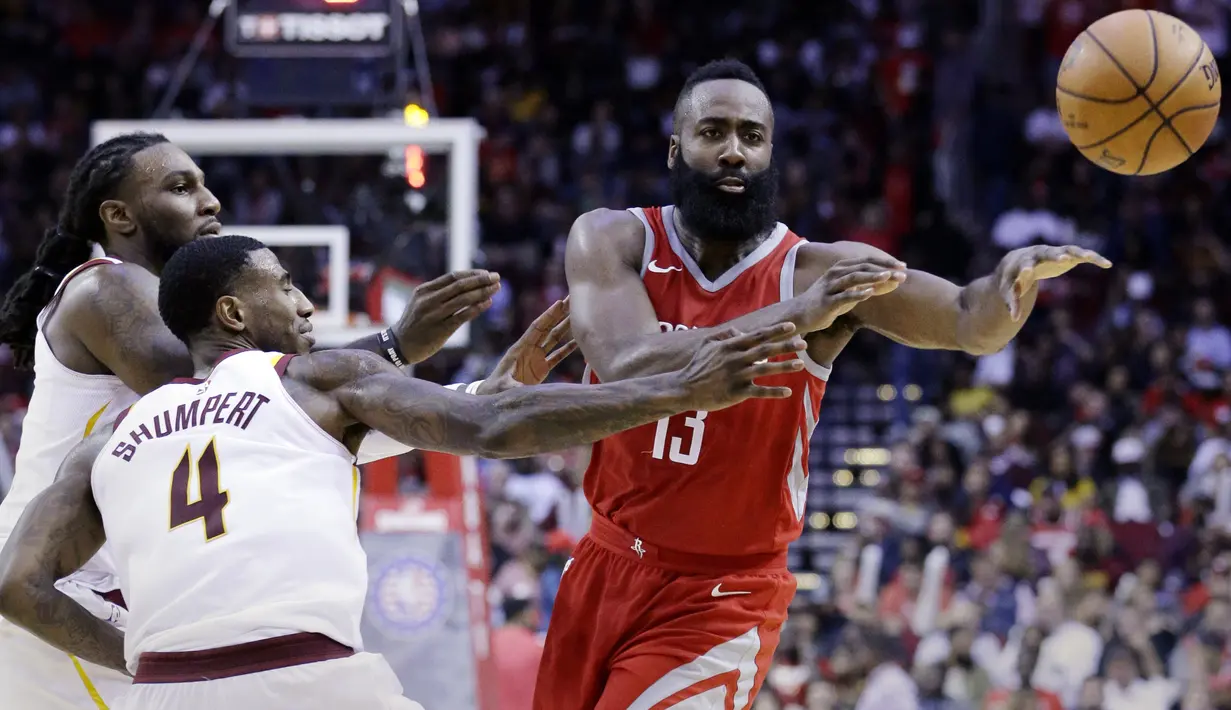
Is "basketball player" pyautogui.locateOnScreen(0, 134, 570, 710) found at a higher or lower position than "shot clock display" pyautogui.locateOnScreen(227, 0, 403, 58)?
lower

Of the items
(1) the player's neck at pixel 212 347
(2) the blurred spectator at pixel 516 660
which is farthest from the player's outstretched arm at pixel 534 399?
(2) the blurred spectator at pixel 516 660

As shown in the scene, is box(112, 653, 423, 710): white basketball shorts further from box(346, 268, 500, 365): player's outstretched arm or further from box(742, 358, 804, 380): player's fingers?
box(346, 268, 500, 365): player's outstretched arm

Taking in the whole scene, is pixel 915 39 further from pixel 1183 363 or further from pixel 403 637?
pixel 403 637

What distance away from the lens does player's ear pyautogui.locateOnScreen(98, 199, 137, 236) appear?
189 inches

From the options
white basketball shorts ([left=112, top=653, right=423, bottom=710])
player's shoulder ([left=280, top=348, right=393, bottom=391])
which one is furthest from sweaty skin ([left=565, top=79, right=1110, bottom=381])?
white basketball shorts ([left=112, top=653, right=423, bottom=710])

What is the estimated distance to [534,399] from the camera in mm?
3711

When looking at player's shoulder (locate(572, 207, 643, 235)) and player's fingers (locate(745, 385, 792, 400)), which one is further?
player's shoulder (locate(572, 207, 643, 235))

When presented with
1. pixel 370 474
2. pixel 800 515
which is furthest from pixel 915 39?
pixel 800 515

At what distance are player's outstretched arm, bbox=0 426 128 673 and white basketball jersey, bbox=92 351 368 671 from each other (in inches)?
4.3

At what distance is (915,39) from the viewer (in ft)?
62.2

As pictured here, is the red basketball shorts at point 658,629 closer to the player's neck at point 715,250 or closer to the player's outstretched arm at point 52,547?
the player's neck at point 715,250

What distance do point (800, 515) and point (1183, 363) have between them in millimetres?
11116

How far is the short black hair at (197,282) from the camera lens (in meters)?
4.01

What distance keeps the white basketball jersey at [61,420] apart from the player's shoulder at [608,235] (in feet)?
4.59
